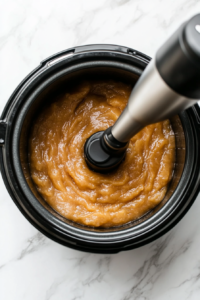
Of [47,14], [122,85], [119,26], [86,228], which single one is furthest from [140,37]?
[86,228]

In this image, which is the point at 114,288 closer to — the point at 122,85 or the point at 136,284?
the point at 136,284

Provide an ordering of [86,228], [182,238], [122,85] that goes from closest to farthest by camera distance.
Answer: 1. [86,228]
2. [122,85]
3. [182,238]

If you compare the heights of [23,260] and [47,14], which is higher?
[47,14]

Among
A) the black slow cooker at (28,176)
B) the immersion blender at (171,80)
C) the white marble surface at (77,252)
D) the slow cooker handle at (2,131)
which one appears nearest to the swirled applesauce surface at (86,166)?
the black slow cooker at (28,176)

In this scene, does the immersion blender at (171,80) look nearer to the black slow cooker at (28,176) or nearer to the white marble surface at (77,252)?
the black slow cooker at (28,176)

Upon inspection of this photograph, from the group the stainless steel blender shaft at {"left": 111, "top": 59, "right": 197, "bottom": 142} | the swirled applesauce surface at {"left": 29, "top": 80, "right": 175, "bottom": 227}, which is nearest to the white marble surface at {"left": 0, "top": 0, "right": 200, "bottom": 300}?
the swirled applesauce surface at {"left": 29, "top": 80, "right": 175, "bottom": 227}

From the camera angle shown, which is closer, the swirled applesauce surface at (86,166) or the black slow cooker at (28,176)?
the black slow cooker at (28,176)

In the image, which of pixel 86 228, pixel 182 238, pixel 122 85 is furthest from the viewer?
pixel 182 238
